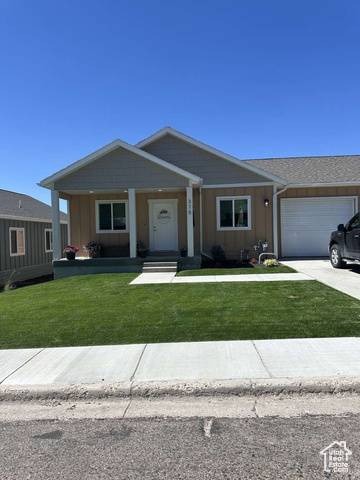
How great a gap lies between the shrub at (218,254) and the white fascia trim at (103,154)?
2820mm

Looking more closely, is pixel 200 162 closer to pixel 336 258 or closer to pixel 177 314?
pixel 336 258

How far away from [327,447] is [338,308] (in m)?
4.03

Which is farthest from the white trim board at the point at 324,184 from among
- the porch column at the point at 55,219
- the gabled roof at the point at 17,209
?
the gabled roof at the point at 17,209

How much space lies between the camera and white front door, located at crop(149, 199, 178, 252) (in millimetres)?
14180

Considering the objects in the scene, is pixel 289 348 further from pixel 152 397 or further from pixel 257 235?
pixel 257 235

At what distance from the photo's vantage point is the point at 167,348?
468cm

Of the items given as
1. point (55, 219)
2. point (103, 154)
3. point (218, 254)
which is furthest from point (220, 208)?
point (55, 219)

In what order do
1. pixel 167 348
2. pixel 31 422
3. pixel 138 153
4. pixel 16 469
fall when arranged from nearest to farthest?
pixel 16 469 → pixel 31 422 → pixel 167 348 → pixel 138 153

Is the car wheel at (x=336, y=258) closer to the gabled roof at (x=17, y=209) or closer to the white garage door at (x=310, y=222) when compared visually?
the white garage door at (x=310, y=222)

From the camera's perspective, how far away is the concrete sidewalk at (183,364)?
3.71 m

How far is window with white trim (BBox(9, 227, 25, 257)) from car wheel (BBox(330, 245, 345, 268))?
1408cm

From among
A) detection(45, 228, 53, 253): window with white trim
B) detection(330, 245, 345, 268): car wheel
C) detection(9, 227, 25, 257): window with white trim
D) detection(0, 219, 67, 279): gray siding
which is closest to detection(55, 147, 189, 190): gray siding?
detection(0, 219, 67, 279): gray siding

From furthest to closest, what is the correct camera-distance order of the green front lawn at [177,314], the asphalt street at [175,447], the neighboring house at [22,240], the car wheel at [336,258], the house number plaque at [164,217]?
the neighboring house at [22,240]
the house number plaque at [164,217]
the car wheel at [336,258]
the green front lawn at [177,314]
the asphalt street at [175,447]

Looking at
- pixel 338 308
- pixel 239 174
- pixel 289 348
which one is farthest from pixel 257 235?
pixel 289 348
